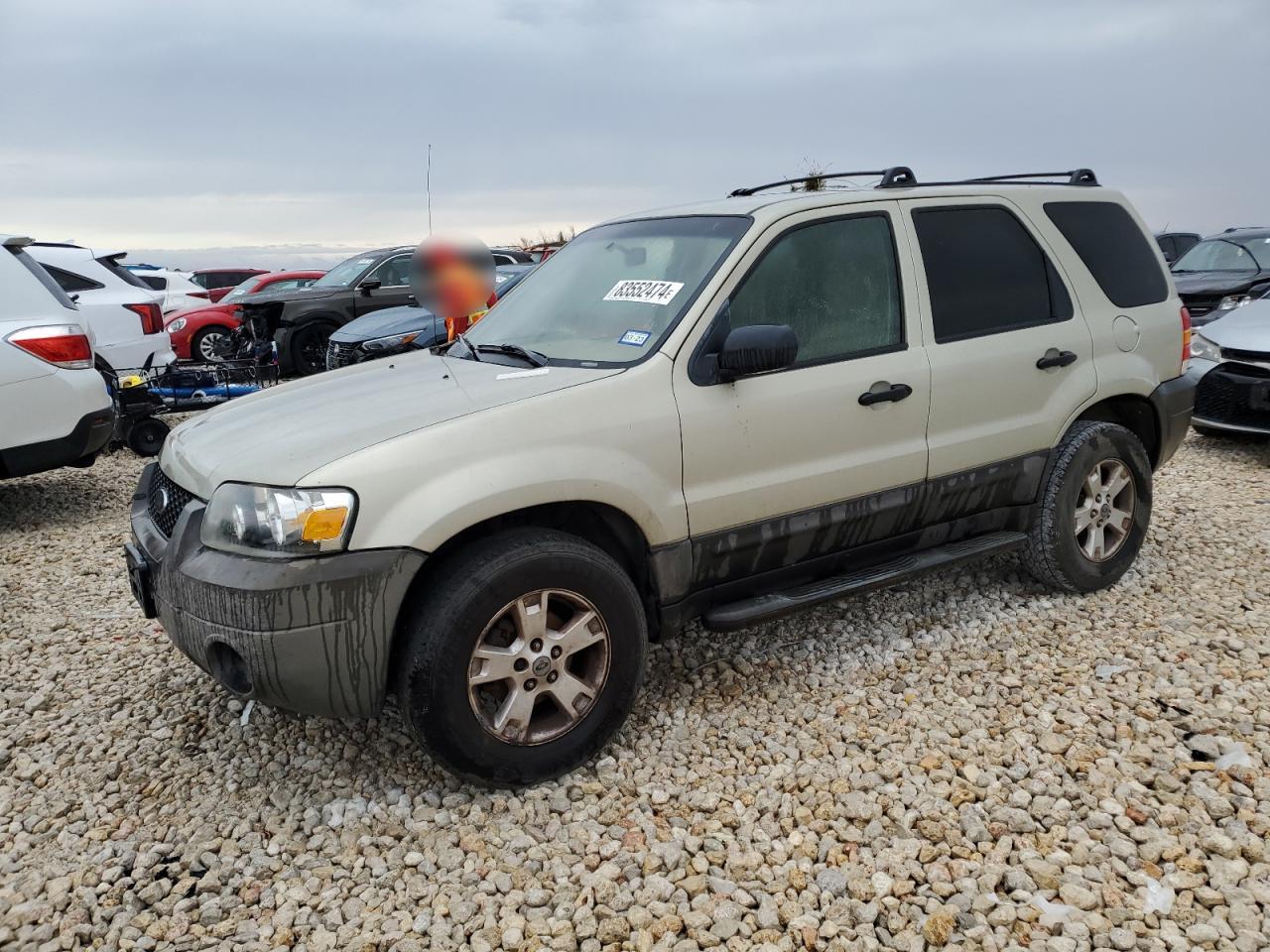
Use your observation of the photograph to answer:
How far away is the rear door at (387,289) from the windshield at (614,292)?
9.53 m

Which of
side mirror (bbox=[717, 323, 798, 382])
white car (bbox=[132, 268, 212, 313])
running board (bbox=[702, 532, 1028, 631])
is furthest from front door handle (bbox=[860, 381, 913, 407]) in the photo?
white car (bbox=[132, 268, 212, 313])

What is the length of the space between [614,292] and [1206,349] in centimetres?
591

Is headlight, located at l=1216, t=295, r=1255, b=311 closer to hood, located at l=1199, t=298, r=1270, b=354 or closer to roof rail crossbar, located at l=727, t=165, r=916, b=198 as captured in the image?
hood, located at l=1199, t=298, r=1270, b=354

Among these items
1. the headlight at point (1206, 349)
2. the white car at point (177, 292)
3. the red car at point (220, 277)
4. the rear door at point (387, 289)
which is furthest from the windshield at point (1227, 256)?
the red car at point (220, 277)

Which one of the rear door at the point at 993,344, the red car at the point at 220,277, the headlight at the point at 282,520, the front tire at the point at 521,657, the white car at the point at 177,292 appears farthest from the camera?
the red car at the point at 220,277

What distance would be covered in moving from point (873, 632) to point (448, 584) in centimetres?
214

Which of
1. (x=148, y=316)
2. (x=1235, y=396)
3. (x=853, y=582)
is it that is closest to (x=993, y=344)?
(x=853, y=582)

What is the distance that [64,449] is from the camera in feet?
19.7

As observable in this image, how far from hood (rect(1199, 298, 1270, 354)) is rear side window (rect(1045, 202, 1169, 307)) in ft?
10.6

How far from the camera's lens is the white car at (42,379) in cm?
584

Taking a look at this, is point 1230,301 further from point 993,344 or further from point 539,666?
Answer: point 539,666

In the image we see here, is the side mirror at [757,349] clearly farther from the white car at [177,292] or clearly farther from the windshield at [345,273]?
the white car at [177,292]

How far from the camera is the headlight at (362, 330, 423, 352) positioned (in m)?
9.22

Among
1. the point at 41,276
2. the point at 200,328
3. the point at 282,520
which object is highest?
the point at 41,276
